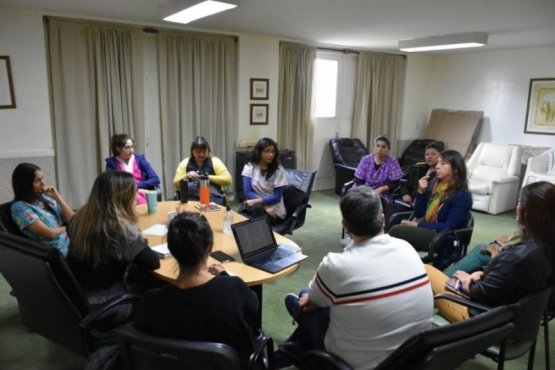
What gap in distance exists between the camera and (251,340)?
4.90 feet

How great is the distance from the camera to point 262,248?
7.47 feet

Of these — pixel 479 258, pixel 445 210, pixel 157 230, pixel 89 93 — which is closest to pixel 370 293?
pixel 479 258

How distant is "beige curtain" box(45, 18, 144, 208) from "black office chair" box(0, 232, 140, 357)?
10.3 ft

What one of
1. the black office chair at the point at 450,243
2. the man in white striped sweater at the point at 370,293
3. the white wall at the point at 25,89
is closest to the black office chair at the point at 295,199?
the black office chair at the point at 450,243

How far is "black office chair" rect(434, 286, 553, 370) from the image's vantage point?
1.66 metres

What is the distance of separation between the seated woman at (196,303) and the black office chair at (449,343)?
1.58 ft

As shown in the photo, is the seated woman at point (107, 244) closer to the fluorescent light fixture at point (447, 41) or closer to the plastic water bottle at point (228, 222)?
the plastic water bottle at point (228, 222)

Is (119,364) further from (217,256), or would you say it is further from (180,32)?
(180,32)

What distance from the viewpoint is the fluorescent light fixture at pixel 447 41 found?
16.5 ft

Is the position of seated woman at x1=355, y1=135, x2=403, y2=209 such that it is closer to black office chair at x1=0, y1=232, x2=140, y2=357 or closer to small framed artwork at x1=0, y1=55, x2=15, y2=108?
black office chair at x1=0, y1=232, x2=140, y2=357

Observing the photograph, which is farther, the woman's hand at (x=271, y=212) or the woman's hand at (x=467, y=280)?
the woman's hand at (x=271, y=212)

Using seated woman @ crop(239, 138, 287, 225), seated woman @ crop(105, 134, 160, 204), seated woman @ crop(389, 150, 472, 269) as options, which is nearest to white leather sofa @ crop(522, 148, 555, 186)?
seated woman @ crop(389, 150, 472, 269)

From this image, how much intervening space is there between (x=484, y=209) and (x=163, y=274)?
5.05 metres

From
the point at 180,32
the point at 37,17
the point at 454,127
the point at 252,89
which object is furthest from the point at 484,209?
the point at 37,17
